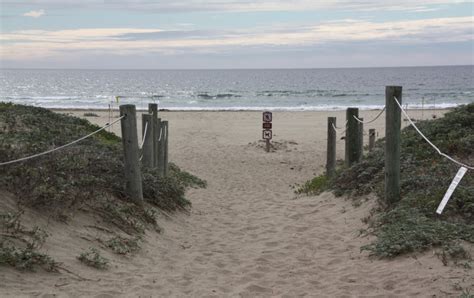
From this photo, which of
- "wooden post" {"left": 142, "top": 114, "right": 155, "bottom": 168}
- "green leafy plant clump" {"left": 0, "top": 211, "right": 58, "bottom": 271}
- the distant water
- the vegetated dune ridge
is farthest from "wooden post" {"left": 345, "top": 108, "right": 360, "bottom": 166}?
the distant water

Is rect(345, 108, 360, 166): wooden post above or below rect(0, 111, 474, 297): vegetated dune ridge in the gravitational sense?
above

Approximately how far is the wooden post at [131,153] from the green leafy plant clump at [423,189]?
3117 mm

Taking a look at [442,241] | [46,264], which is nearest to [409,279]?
[442,241]

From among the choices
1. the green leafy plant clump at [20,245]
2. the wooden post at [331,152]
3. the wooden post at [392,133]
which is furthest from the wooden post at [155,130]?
the green leafy plant clump at [20,245]

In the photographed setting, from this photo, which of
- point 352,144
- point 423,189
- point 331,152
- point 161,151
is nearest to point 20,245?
point 423,189

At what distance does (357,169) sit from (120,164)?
12.9 feet

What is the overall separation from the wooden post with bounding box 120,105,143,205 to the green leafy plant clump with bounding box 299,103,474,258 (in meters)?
3.12

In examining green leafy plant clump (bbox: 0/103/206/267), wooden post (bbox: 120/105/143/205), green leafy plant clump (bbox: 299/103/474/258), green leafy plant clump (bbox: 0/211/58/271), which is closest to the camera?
green leafy plant clump (bbox: 0/211/58/271)

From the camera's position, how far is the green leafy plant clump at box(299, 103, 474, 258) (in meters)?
5.38

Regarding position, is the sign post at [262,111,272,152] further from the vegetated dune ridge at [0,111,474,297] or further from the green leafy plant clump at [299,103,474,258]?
the green leafy plant clump at [299,103,474,258]

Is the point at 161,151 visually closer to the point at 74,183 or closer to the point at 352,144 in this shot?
the point at 352,144

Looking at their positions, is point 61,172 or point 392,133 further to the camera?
point 392,133

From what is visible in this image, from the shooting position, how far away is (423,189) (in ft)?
22.4

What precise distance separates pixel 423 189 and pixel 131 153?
12.3 ft
